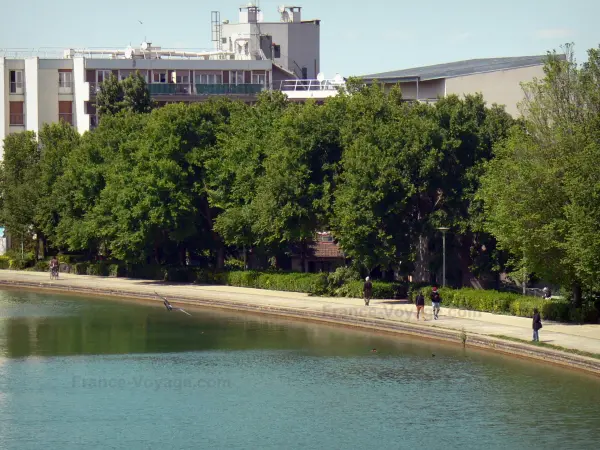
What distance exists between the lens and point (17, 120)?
118875 mm

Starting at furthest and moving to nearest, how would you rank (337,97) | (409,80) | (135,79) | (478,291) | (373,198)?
(135,79), (409,80), (337,97), (373,198), (478,291)

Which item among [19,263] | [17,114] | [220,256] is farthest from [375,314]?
[17,114]

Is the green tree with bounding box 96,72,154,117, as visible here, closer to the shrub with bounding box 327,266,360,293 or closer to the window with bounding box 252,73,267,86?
the window with bounding box 252,73,267,86

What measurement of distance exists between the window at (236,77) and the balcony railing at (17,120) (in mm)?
22811

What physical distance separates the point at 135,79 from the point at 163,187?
3280 cm

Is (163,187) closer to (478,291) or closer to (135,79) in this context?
(478,291)

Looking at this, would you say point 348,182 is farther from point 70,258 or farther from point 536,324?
point 70,258

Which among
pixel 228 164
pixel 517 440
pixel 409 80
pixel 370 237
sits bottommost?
pixel 517 440

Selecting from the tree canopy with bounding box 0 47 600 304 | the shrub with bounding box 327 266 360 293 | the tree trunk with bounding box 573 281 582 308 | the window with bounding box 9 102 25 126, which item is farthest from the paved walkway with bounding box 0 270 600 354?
the window with bounding box 9 102 25 126

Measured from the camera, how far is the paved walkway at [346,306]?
161 feet

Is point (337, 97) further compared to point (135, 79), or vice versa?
point (135, 79)

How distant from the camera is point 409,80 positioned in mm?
85250

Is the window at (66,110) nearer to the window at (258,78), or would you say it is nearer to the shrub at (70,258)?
the window at (258,78)

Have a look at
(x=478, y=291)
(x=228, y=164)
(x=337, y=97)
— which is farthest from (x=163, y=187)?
(x=478, y=291)
